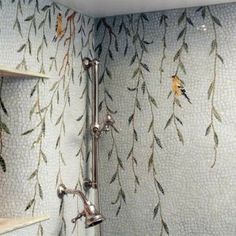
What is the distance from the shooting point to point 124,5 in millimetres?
2029

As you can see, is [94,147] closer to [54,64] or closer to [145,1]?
[54,64]

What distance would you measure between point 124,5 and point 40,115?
0.73 meters

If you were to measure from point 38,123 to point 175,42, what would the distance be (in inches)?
33.8

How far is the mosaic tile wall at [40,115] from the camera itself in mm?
1677

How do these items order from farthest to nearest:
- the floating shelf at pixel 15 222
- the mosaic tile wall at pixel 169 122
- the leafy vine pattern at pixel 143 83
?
the leafy vine pattern at pixel 143 83
the mosaic tile wall at pixel 169 122
the floating shelf at pixel 15 222

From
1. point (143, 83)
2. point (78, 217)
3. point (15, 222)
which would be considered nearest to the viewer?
point (15, 222)

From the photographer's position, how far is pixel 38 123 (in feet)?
5.80

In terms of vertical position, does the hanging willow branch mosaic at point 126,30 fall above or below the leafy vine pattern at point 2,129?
above

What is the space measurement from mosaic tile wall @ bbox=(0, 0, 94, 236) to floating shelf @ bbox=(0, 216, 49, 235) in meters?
0.05

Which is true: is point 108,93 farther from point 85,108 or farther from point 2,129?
point 2,129

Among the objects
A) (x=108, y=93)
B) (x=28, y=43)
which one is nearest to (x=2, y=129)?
→ (x=28, y=43)

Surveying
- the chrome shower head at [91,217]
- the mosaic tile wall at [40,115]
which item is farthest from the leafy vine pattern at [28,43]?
the chrome shower head at [91,217]

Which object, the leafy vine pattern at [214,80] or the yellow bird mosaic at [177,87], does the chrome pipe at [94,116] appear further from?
the leafy vine pattern at [214,80]

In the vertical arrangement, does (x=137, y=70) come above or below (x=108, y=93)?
above
